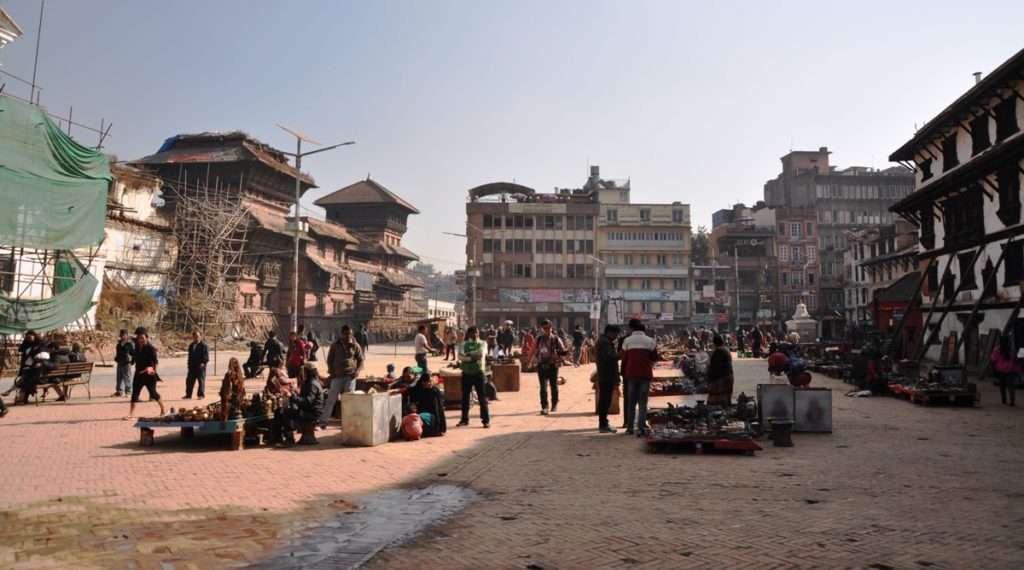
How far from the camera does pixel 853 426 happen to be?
1197 centimetres

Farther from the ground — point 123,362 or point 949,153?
point 949,153

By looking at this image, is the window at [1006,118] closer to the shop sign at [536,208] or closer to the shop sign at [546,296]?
the shop sign at [546,296]

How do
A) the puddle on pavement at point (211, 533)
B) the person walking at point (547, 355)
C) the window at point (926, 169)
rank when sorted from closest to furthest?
1. the puddle on pavement at point (211, 533)
2. the person walking at point (547, 355)
3. the window at point (926, 169)

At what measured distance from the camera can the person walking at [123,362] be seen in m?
16.1

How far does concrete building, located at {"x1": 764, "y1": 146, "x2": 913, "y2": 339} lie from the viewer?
240ft

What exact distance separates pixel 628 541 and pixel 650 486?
208cm

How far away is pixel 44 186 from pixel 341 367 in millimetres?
20966

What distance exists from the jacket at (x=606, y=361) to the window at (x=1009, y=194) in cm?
1941

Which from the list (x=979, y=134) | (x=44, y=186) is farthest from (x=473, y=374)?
(x=979, y=134)

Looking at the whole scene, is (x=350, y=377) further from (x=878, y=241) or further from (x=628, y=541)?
(x=878, y=241)

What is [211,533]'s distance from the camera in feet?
18.8

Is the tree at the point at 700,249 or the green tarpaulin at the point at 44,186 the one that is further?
the tree at the point at 700,249

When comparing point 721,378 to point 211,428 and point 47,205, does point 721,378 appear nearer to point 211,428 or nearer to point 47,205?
point 211,428

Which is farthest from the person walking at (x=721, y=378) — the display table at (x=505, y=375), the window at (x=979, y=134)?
the window at (x=979, y=134)
